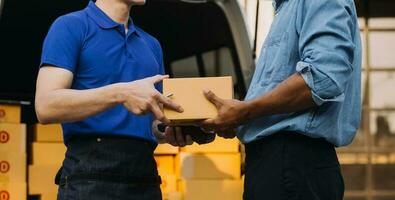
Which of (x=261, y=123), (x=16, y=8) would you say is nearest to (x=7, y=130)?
(x=16, y=8)

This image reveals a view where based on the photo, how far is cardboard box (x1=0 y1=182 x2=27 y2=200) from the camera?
12.8 ft

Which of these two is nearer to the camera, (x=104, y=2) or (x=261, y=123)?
(x=261, y=123)

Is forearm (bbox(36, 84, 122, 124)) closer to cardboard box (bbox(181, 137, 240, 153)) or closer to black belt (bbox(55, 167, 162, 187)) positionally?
black belt (bbox(55, 167, 162, 187))

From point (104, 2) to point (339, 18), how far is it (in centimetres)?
79

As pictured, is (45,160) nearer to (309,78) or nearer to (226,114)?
(226,114)

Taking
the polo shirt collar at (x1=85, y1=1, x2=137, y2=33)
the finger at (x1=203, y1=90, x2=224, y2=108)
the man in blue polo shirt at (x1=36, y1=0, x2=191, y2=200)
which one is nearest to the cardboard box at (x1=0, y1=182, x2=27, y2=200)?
the man in blue polo shirt at (x1=36, y1=0, x2=191, y2=200)

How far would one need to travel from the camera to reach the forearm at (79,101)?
1.99m

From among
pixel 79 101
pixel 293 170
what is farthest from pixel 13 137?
pixel 293 170

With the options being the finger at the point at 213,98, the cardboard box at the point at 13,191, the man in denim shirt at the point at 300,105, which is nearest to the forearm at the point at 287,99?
the man in denim shirt at the point at 300,105

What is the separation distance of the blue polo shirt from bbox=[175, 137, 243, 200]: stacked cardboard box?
188 cm

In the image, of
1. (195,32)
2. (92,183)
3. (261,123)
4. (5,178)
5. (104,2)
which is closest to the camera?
(261,123)

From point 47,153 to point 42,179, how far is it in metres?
0.15

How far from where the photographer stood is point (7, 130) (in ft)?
13.0

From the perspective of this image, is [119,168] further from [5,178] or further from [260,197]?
[5,178]
